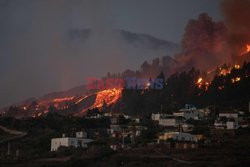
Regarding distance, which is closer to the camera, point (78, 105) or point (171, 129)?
point (171, 129)

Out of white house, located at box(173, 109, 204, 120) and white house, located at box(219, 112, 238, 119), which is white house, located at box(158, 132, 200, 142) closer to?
white house, located at box(219, 112, 238, 119)

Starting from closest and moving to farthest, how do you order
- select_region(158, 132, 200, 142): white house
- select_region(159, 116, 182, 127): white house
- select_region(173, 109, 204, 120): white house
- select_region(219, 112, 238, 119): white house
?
select_region(158, 132, 200, 142): white house → select_region(159, 116, 182, 127): white house → select_region(219, 112, 238, 119): white house → select_region(173, 109, 204, 120): white house

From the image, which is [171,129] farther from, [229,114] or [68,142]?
[68,142]

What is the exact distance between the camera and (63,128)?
313 feet

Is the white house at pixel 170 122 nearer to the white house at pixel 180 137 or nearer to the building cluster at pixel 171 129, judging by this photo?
the building cluster at pixel 171 129

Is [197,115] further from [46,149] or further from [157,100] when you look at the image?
[46,149]

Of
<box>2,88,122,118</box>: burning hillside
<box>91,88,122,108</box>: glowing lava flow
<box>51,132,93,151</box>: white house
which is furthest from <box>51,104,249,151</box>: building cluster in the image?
<box>91,88,122,108</box>: glowing lava flow

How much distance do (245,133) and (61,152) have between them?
25219 mm

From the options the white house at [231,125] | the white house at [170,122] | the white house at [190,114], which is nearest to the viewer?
the white house at [231,125]

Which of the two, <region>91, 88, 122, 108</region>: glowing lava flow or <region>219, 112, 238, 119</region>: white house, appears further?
<region>91, 88, 122, 108</region>: glowing lava flow

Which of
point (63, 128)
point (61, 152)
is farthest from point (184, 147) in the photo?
point (63, 128)

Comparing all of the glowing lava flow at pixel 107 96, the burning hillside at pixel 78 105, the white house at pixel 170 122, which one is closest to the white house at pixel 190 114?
the white house at pixel 170 122

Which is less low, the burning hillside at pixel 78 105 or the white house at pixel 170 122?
the burning hillside at pixel 78 105

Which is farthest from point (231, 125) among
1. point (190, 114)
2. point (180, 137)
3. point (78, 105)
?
point (78, 105)
